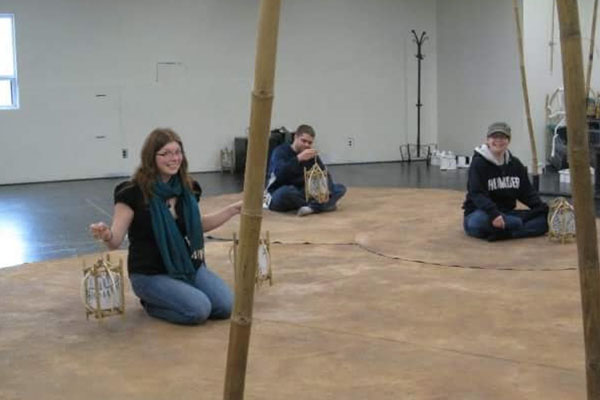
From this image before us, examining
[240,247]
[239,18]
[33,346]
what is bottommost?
[33,346]

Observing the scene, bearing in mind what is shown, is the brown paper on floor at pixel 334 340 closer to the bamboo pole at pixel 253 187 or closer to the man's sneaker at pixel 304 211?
the bamboo pole at pixel 253 187

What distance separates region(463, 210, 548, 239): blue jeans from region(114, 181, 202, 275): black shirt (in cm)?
244

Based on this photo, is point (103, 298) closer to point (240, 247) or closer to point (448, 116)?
point (240, 247)

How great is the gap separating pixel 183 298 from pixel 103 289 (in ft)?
1.26

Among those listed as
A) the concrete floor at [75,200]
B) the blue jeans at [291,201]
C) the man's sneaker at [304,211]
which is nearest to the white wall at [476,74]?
the concrete floor at [75,200]

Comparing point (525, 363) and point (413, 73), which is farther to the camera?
point (413, 73)

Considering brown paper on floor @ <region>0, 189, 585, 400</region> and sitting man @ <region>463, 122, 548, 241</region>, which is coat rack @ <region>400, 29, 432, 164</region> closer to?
sitting man @ <region>463, 122, 548, 241</region>

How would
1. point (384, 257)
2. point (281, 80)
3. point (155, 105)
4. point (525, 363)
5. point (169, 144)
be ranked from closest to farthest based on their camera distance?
point (525, 363) < point (169, 144) < point (384, 257) < point (155, 105) < point (281, 80)

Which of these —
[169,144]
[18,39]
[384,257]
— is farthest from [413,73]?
[169,144]

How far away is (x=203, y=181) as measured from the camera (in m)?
10.5

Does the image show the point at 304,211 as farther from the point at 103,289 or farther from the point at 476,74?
the point at 476,74

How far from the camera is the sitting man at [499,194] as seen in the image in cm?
569

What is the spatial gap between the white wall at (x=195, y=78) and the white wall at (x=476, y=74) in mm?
276

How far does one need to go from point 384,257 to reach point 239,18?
23.3ft
